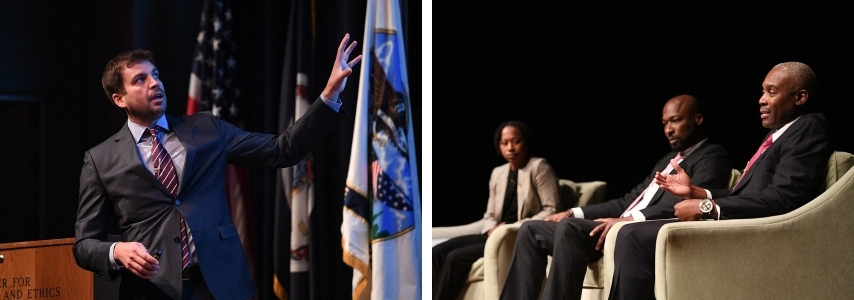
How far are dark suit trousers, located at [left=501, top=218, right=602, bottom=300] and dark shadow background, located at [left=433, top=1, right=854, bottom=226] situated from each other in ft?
1.04

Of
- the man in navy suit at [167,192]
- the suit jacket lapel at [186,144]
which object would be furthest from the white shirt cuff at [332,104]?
the suit jacket lapel at [186,144]

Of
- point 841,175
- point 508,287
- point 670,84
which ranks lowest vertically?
point 508,287

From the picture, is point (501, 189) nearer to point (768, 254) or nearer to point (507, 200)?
point (507, 200)

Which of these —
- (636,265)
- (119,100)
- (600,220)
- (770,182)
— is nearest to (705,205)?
(770,182)

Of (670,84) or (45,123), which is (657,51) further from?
(45,123)

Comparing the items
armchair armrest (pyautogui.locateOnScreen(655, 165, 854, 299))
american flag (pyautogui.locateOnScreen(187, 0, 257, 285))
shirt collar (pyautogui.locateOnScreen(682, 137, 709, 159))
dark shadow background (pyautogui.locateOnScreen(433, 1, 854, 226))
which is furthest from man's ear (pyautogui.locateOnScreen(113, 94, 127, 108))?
shirt collar (pyautogui.locateOnScreen(682, 137, 709, 159))

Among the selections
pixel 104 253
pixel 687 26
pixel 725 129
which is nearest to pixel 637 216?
pixel 725 129

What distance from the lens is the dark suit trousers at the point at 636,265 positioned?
3562 millimetres

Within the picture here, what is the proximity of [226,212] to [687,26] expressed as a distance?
2059 millimetres

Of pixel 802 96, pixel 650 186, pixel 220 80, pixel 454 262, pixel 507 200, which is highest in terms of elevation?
pixel 220 80

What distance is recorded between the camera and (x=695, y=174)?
390 centimetres

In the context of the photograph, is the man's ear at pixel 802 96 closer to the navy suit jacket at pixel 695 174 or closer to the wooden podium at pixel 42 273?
the navy suit jacket at pixel 695 174

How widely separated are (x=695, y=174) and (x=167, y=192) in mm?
2140

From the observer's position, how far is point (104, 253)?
3.00 metres
